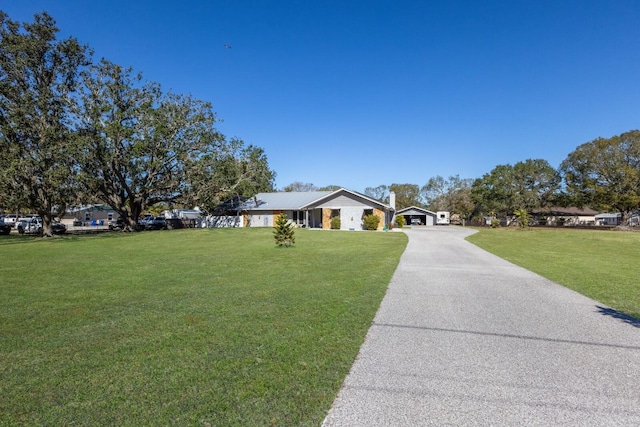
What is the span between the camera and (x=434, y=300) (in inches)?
258

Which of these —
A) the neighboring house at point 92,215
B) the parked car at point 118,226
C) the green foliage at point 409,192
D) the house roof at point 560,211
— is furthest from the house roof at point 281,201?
the green foliage at point 409,192

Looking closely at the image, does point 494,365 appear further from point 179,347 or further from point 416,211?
point 416,211

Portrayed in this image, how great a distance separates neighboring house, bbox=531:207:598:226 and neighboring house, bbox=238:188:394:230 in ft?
128

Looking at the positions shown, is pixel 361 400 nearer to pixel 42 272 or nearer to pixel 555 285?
A: pixel 555 285

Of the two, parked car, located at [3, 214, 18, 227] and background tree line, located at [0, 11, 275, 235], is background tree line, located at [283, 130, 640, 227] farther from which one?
parked car, located at [3, 214, 18, 227]

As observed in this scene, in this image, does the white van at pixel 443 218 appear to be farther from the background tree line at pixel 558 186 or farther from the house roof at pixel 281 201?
the house roof at pixel 281 201

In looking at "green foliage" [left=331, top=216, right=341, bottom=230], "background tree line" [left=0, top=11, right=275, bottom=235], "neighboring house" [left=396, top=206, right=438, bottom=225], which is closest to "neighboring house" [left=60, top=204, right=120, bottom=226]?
"background tree line" [left=0, top=11, right=275, bottom=235]

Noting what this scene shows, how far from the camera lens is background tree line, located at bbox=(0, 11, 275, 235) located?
2606 cm

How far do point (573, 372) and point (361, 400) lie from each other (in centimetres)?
226

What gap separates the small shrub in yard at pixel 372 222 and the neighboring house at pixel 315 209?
36.7 inches

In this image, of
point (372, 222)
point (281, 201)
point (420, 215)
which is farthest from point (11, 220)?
point (420, 215)

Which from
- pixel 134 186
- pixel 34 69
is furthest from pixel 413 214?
pixel 34 69

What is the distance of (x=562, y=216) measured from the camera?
214 feet

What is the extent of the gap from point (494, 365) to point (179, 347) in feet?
11.7
